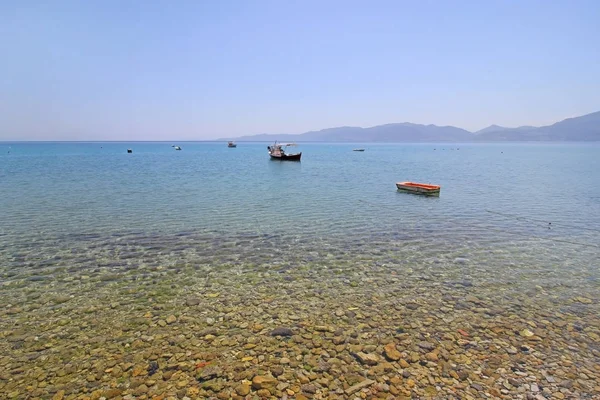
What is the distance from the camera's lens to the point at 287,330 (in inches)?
341

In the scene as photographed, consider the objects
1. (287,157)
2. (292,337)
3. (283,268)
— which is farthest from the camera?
(287,157)

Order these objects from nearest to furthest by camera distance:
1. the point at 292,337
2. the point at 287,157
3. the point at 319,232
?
the point at 292,337 → the point at 319,232 → the point at 287,157

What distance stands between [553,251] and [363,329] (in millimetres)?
12261

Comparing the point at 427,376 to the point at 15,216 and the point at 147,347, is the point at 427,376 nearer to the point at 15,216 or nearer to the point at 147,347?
the point at 147,347

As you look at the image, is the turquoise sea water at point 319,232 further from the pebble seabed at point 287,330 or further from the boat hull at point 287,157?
the boat hull at point 287,157

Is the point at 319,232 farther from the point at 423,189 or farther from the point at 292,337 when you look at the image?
the point at 423,189

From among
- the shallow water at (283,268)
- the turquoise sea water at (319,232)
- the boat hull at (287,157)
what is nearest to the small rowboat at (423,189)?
the turquoise sea water at (319,232)

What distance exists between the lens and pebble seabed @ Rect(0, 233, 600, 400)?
21.6ft

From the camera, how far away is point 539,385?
21.4 ft

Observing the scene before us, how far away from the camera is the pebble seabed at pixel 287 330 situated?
259 inches

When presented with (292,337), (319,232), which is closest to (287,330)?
(292,337)

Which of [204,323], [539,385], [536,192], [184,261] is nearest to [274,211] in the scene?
[184,261]

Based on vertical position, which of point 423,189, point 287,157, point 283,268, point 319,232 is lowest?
point 319,232

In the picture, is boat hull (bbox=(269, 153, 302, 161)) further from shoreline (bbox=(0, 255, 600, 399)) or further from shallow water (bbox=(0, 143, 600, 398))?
shoreline (bbox=(0, 255, 600, 399))
